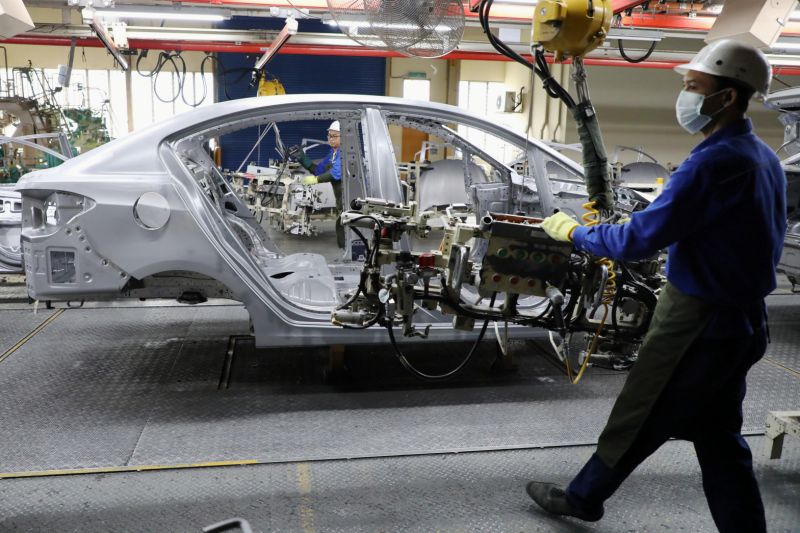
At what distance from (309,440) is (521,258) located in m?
1.36

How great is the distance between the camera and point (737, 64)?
75.1 inches

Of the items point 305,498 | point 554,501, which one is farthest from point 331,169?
point 554,501

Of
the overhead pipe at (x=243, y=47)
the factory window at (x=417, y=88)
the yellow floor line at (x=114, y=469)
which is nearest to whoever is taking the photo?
the yellow floor line at (x=114, y=469)

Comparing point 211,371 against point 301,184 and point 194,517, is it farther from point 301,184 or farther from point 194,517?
point 301,184

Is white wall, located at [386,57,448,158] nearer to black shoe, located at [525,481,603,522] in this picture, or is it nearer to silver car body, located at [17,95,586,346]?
silver car body, located at [17,95,586,346]

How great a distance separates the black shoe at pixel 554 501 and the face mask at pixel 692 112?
1.42 m

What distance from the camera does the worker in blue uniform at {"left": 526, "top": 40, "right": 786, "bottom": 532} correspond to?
1.88 m

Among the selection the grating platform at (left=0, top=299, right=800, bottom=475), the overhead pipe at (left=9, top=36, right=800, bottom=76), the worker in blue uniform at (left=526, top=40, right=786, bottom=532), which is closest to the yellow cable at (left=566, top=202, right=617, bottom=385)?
the worker in blue uniform at (left=526, top=40, right=786, bottom=532)

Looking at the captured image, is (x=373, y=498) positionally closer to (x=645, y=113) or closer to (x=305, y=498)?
(x=305, y=498)

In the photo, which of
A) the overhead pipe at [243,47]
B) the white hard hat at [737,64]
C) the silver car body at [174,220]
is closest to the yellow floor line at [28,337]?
the silver car body at [174,220]

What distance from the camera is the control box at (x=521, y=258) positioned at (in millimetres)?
2469

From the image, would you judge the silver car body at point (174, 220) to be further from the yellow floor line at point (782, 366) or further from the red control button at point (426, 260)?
the yellow floor line at point (782, 366)

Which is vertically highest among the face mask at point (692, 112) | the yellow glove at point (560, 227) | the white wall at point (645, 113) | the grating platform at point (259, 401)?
the white wall at point (645, 113)

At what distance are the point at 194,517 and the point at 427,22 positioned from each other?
236 centimetres
